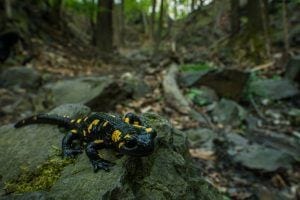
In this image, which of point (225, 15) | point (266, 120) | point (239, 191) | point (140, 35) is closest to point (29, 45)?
point (266, 120)

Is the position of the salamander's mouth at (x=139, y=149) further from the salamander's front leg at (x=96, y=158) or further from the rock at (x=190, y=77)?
the rock at (x=190, y=77)

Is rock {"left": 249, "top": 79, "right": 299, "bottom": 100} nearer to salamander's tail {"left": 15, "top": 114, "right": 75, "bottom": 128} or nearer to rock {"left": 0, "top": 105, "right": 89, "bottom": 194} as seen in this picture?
rock {"left": 0, "top": 105, "right": 89, "bottom": 194}

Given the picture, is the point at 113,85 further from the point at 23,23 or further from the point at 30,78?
the point at 23,23

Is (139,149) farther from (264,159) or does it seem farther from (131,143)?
(264,159)

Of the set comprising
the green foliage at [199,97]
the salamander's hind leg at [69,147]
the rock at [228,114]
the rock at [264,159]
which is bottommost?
the rock at [264,159]

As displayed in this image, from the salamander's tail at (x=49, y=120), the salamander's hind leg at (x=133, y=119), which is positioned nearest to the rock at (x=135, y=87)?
the salamander's tail at (x=49, y=120)

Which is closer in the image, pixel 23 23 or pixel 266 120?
pixel 266 120
